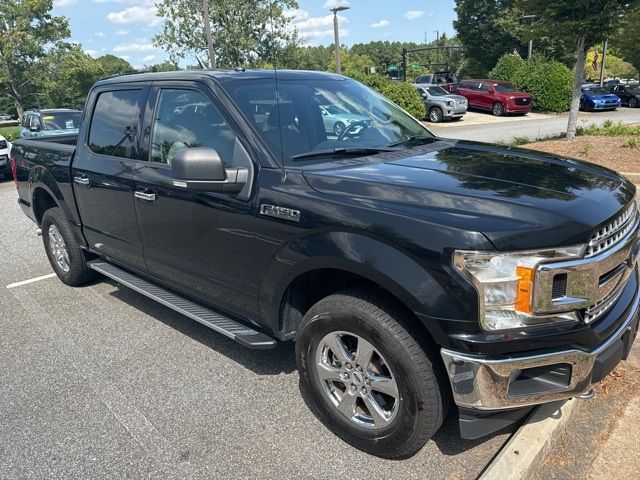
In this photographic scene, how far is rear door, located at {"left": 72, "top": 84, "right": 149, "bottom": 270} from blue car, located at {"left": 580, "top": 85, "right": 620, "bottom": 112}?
31697mm

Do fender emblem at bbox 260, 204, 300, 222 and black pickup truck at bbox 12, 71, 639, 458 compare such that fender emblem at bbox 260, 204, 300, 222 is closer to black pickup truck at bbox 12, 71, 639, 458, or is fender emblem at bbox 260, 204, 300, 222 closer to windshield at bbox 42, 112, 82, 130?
black pickup truck at bbox 12, 71, 639, 458

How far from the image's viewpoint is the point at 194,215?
3.33 m

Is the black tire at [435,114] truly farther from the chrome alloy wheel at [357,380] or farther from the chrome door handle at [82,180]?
the chrome alloy wheel at [357,380]

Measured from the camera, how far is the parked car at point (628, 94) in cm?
3300

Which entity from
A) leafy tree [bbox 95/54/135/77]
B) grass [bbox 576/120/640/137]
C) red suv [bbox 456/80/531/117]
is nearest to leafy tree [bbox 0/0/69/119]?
leafy tree [bbox 95/54/135/77]

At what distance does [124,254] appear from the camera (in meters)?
4.25

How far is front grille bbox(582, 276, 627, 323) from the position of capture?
230cm

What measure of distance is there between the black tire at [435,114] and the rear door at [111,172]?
910 inches

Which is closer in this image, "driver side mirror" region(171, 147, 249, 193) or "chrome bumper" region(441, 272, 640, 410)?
"chrome bumper" region(441, 272, 640, 410)

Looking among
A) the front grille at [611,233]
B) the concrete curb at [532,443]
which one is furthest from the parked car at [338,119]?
the concrete curb at [532,443]

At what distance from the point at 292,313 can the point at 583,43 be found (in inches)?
486

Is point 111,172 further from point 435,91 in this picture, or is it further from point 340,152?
point 435,91

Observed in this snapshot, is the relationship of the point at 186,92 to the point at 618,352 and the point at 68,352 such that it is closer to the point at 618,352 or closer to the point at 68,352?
the point at 68,352

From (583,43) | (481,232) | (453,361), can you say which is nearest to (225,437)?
(453,361)
